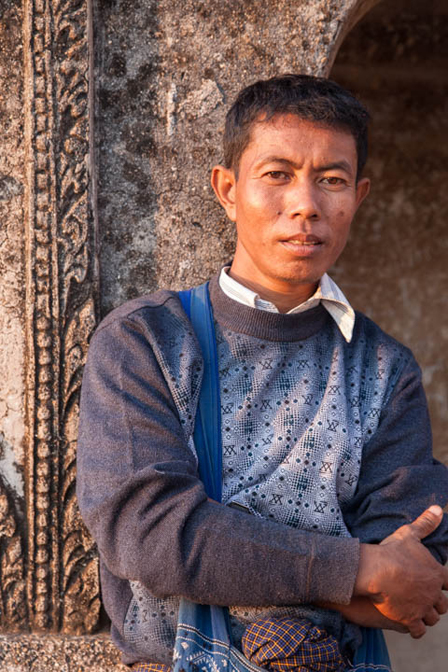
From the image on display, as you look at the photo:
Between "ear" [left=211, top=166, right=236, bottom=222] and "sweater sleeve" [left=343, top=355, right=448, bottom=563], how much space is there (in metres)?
0.53

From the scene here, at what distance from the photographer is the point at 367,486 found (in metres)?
1.65

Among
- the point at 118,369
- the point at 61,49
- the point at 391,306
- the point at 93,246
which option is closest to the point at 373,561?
the point at 118,369

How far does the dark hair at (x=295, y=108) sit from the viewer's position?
1.66 metres

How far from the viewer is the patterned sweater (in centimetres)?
145

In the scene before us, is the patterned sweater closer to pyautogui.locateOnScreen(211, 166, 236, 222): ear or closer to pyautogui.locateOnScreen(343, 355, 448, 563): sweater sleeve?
pyautogui.locateOnScreen(343, 355, 448, 563): sweater sleeve

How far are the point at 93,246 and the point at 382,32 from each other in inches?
99.2

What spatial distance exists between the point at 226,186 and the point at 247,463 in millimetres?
612

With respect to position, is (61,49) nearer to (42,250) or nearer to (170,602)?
(42,250)

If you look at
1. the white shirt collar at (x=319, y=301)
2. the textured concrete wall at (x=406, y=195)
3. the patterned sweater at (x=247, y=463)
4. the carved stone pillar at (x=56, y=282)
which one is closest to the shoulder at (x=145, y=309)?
the patterned sweater at (x=247, y=463)

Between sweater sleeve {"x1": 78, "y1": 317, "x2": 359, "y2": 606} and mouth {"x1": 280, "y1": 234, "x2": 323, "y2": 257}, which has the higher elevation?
mouth {"x1": 280, "y1": 234, "x2": 323, "y2": 257}

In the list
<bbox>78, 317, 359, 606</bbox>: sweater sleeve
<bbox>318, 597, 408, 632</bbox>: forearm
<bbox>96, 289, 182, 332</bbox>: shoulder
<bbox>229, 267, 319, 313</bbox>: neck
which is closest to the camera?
<bbox>78, 317, 359, 606</bbox>: sweater sleeve

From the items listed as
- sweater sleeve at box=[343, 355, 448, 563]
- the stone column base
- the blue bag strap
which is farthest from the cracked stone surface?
sweater sleeve at box=[343, 355, 448, 563]

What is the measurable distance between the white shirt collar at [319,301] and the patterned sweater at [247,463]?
0.02 metres

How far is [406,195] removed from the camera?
396 cm
